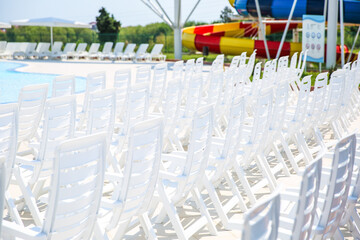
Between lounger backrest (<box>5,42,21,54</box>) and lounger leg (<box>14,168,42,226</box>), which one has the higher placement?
lounger leg (<box>14,168,42,226</box>)

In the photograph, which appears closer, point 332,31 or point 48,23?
point 332,31

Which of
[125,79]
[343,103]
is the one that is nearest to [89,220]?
[125,79]

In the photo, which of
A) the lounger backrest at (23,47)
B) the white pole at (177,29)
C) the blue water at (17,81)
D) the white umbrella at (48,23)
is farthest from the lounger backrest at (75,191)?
the white umbrella at (48,23)

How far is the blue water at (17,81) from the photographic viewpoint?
15.3 m

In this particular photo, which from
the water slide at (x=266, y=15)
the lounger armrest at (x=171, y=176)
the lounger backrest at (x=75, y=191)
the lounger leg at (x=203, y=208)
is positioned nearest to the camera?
the lounger backrest at (x=75, y=191)

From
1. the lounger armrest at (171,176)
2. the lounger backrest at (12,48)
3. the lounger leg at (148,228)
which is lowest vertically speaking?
the lounger backrest at (12,48)

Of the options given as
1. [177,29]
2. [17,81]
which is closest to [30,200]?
[17,81]

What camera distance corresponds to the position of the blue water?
50.1 ft

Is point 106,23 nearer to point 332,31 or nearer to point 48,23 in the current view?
point 48,23

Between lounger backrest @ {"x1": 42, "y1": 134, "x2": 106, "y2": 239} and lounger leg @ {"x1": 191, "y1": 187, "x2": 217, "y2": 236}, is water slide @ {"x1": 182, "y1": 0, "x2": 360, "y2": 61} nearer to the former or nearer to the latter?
lounger leg @ {"x1": 191, "y1": 187, "x2": 217, "y2": 236}

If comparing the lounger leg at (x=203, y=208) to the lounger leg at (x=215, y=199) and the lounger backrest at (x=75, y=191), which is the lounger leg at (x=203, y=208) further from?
the lounger backrest at (x=75, y=191)

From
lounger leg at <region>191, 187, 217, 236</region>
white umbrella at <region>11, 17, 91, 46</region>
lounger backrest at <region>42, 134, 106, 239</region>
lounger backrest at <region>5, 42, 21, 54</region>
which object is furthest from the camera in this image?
white umbrella at <region>11, 17, 91, 46</region>

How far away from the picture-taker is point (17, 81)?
18.6 meters

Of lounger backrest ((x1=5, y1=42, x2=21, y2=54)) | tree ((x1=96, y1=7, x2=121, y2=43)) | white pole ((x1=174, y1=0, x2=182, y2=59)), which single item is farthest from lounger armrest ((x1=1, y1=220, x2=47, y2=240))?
tree ((x1=96, y1=7, x2=121, y2=43))
